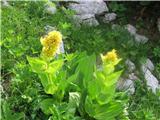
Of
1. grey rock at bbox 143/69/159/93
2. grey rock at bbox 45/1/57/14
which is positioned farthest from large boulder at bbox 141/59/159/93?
grey rock at bbox 45/1/57/14

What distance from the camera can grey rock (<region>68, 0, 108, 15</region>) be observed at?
222 inches

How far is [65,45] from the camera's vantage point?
16.2ft

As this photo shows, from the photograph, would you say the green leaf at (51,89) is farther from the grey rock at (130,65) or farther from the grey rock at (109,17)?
the grey rock at (109,17)

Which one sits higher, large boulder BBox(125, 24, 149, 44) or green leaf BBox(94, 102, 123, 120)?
large boulder BBox(125, 24, 149, 44)

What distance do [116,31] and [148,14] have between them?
700 millimetres

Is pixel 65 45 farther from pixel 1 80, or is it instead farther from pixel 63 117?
pixel 63 117

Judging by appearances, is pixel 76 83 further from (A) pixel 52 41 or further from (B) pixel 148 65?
(B) pixel 148 65

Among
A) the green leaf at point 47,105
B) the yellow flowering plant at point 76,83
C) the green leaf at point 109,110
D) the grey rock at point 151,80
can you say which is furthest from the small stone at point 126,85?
the green leaf at point 47,105

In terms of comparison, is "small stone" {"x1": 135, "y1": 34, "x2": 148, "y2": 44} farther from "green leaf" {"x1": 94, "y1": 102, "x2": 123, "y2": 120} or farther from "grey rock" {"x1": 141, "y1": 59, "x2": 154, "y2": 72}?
"green leaf" {"x1": 94, "y1": 102, "x2": 123, "y2": 120}

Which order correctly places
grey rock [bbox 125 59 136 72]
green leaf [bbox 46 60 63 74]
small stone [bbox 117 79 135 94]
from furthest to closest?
grey rock [bbox 125 59 136 72], small stone [bbox 117 79 135 94], green leaf [bbox 46 60 63 74]

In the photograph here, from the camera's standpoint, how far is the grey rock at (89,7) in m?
5.63

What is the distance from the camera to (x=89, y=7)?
5.76m

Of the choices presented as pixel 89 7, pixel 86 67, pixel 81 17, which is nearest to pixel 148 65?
pixel 81 17

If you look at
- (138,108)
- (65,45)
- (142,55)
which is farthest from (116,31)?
(138,108)
